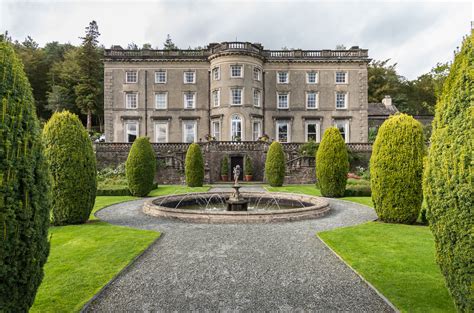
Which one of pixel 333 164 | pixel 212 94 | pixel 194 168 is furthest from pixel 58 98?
pixel 333 164

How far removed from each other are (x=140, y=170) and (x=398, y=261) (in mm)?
14605

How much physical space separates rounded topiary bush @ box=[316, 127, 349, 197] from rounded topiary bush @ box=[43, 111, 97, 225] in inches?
479

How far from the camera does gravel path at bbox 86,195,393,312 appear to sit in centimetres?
507

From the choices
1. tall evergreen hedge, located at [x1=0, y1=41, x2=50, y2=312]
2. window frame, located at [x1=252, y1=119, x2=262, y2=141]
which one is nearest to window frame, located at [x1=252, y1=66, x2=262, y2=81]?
window frame, located at [x1=252, y1=119, x2=262, y2=141]

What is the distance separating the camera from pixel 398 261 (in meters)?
6.87

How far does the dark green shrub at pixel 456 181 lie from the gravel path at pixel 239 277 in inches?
65.0

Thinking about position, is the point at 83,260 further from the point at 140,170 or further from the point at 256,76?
the point at 256,76

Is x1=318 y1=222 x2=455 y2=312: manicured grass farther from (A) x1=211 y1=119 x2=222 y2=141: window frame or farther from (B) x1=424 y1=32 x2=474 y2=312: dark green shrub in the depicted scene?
(A) x1=211 y1=119 x2=222 y2=141: window frame

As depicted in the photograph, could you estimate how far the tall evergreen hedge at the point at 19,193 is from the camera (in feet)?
10.7

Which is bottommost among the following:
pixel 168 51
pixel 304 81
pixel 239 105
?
pixel 239 105

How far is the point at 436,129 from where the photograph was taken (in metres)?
4.14

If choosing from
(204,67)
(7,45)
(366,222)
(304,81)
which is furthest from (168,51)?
(7,45)

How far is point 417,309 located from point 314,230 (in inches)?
204

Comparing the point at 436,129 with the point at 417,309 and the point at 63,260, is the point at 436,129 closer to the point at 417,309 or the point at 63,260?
the point at 417,309
